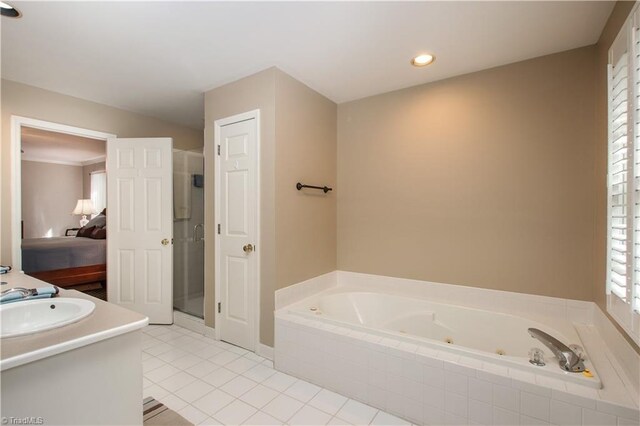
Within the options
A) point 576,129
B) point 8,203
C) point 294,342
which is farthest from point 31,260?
point 576,129

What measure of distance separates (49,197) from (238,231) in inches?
259

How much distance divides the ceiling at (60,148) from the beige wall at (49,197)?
0.21 m

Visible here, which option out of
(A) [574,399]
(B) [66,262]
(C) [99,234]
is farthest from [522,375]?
(C) [99,234]

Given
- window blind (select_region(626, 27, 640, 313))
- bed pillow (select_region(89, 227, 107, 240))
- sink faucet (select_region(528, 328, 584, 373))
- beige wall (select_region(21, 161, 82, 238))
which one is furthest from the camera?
beige wall (select_region(21, 161, 82, 238))

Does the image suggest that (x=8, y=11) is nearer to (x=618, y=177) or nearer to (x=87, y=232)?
(x=618, y=177)

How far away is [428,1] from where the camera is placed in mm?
1562

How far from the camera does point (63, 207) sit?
6531mm

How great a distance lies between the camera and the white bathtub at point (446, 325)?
1.54 meters

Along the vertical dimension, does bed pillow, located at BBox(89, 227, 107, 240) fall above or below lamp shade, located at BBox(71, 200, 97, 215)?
below

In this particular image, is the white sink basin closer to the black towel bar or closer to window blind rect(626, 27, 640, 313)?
the black towel bar

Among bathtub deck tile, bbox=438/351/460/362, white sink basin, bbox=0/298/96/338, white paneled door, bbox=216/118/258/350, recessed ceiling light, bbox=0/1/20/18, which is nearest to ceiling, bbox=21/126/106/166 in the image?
recessed ceiling light, bbox=0/1/20/18

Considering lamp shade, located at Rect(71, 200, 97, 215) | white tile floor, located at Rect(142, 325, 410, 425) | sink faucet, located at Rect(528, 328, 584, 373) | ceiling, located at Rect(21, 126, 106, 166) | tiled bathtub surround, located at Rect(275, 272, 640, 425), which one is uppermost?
ceiling, located at Rect(21, 126, 106, 166)

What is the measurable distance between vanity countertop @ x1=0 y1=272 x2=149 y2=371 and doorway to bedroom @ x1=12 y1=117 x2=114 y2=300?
8.44 feet

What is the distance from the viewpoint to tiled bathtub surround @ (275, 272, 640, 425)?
128cm
